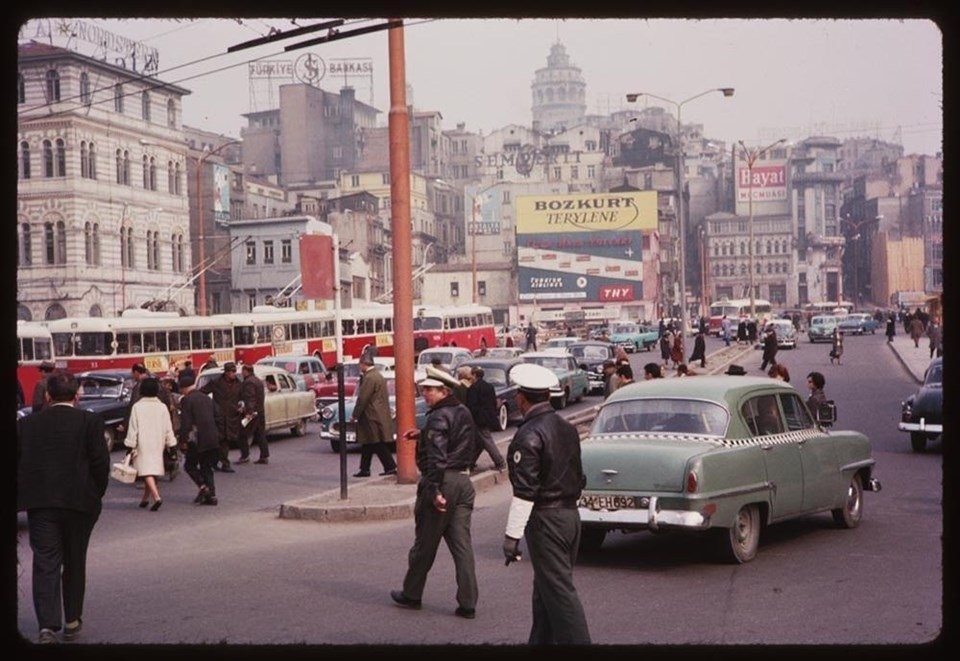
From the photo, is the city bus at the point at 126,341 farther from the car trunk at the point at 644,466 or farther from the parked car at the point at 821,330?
the parked car at the point at 821,330

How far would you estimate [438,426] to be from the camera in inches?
380

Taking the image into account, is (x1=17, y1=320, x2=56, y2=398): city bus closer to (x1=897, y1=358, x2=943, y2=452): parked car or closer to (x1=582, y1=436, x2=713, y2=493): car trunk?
(x1=897, y1=358, x2=943, y2=452): parked car

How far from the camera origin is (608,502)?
11.1 meters

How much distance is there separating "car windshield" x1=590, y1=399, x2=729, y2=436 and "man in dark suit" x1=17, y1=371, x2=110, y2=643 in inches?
199

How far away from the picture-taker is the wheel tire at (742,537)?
1116 centimetres

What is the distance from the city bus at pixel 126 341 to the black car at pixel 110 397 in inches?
420

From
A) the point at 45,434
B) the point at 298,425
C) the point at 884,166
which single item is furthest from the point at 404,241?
the point at 884,166

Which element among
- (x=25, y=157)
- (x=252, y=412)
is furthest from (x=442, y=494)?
(x=25, y=157)

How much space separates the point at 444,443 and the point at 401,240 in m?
7.26

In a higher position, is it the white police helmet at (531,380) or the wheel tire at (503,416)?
the white police helmet at (531,380)

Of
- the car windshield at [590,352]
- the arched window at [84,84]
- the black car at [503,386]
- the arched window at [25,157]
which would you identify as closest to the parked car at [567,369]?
the black car at [503,386]

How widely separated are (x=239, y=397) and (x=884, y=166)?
158m
